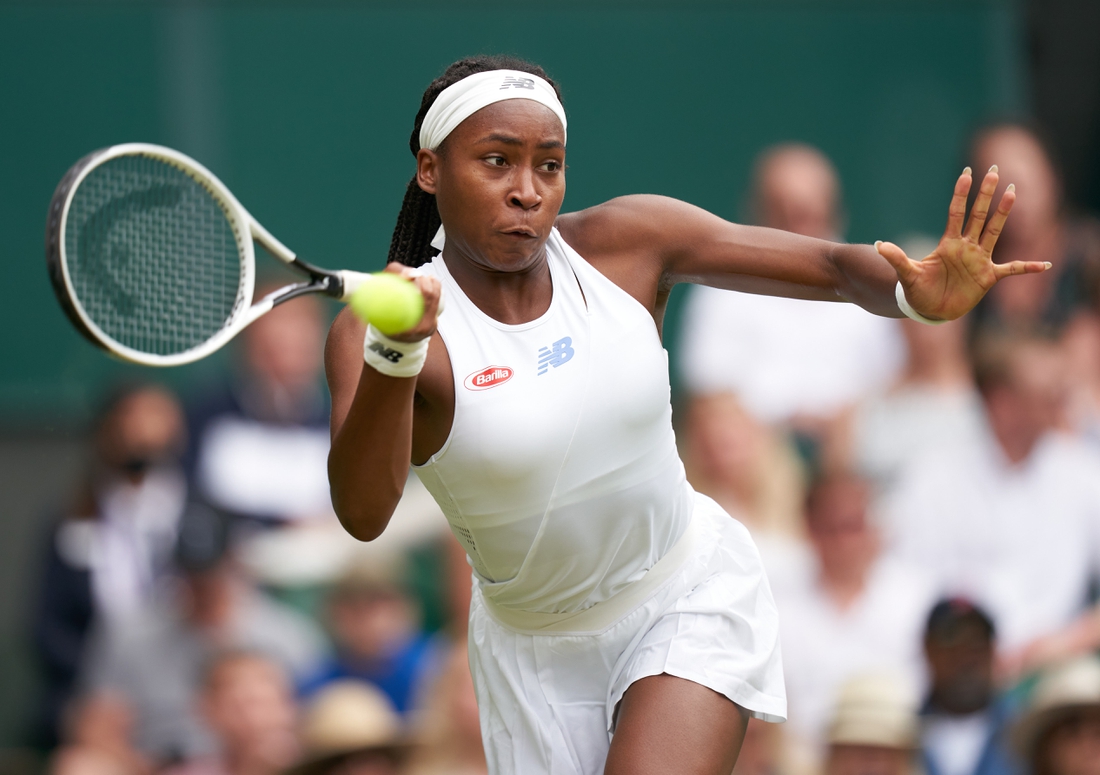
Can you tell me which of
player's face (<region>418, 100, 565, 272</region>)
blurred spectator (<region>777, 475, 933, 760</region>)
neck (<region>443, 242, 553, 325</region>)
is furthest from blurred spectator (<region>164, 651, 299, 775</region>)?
player's face (<region>418, 100, 565, 272</region>)

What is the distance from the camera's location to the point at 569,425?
3266 millimetres

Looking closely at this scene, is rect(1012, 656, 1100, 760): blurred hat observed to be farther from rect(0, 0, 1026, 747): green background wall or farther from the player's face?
rect(0, 0, 1026, 747): green background wall

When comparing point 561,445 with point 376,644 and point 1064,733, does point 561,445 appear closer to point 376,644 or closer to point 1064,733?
point 1064,733

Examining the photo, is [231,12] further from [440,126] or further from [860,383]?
[440,126]

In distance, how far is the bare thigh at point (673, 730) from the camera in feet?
10.5

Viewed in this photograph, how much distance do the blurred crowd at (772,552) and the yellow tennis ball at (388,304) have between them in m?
2.50

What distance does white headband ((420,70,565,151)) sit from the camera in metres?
3.24

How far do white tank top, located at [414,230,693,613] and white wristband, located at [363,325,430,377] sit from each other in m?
0.29

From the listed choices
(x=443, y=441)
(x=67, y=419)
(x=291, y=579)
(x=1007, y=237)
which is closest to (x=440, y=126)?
(x=443, y=441)

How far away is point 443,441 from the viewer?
3.22 m

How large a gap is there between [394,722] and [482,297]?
238 centimetres

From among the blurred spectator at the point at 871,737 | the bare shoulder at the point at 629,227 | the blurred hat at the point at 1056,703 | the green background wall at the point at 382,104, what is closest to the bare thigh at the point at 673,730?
the bare shoulder at the point at 629,227

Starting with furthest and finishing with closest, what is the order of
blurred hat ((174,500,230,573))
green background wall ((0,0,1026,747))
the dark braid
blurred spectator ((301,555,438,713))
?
green background wall ((0,0,1026,747)), blurred hat ((174,500,230,573)), blurred spectator ((301,555,438,713)), the dark braid

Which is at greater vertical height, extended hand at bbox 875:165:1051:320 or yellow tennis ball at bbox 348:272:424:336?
extended hand at bbox 875:165:1051:320
